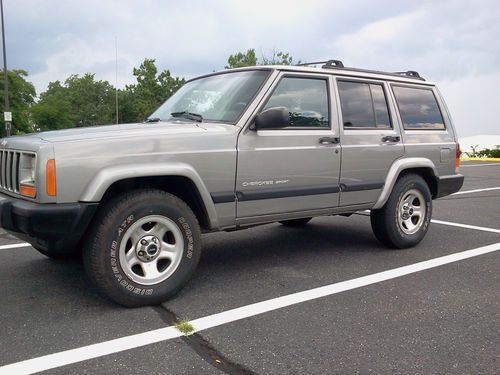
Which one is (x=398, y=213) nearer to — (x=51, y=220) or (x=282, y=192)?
(x=282, y=192)

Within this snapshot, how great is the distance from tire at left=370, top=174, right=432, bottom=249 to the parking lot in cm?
17

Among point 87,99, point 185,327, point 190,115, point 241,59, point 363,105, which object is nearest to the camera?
point 185,327

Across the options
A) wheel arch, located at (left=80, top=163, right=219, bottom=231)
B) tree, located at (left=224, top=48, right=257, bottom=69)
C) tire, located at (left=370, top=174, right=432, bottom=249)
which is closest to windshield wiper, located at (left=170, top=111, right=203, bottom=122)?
wheel arch, located at (left=80, top=163, right=219, bottom=231)

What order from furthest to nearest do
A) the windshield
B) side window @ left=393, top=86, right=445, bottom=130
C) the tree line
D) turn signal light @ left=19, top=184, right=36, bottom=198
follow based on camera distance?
1. the tree line
2. side window @ left=393, top=86, right=445, bottom=130
3. the windshield
4. turn signal light @ left=19, top=184, right=36, bottom=198

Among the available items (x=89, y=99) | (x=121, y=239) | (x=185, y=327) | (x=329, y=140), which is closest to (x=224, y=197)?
(x=121, y=239)

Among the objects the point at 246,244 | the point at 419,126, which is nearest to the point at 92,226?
the point at 246,244

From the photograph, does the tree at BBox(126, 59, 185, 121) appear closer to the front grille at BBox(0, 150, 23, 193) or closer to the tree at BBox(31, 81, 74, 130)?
the tree at BBox(31, 81, 74, 130)

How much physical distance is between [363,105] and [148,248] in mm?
2701

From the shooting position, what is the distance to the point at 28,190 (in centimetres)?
333

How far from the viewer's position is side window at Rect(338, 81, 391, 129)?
4.76 m

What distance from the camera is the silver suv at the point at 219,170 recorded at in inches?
130

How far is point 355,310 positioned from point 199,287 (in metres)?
1.30

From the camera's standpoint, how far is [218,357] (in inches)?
109

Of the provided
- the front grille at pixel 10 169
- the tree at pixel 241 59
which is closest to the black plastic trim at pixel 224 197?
the front grille at pixel 10 169
